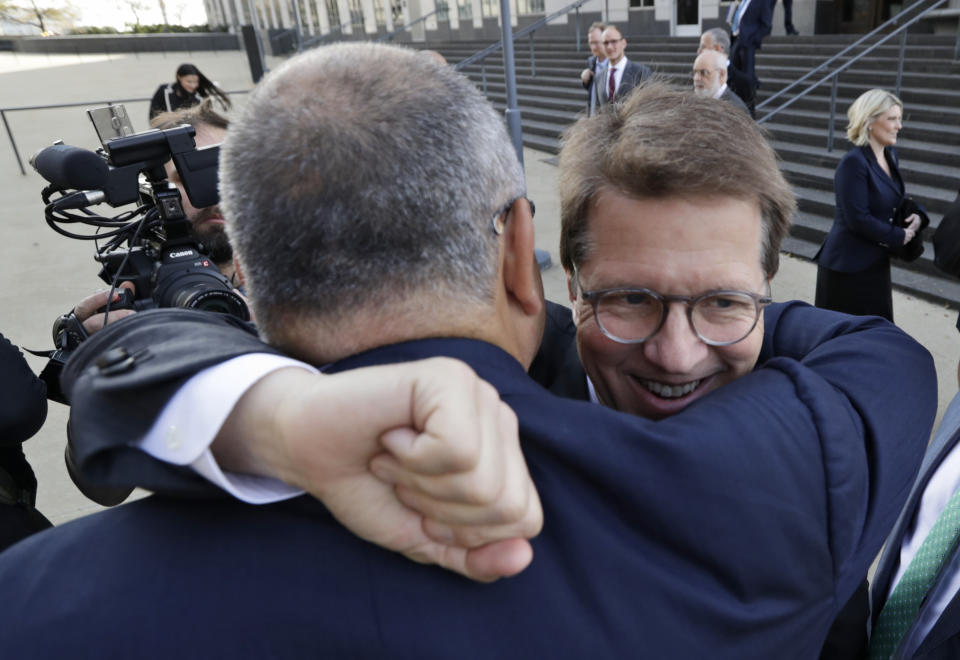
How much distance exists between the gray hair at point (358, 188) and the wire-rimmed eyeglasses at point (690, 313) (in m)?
0.59

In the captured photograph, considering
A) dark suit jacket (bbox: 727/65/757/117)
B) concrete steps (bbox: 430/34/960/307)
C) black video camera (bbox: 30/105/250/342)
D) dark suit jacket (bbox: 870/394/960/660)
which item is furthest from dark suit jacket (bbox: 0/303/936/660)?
dark suit jacket (bbox: 727/65/757/117)

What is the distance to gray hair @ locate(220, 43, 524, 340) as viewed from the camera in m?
0.76

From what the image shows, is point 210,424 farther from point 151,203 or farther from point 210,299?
point 151,203

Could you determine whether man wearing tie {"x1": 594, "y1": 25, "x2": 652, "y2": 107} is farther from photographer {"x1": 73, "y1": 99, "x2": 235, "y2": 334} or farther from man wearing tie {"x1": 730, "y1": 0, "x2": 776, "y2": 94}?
photographer {"x1": 73, "y1": 99, "x2": 235, "y2": 334}

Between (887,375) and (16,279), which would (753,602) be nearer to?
(887,375)

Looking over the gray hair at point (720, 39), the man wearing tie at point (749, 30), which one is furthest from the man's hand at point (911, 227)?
the man wearing tie at point (749, 30)

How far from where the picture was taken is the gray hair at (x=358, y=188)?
2.50 feet

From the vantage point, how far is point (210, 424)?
0.72 metres

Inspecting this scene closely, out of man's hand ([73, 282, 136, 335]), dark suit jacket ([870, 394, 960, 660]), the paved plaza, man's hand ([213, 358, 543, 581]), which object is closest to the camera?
man's hand ([213, 358, 543, 581])

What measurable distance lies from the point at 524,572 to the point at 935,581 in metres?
0.81

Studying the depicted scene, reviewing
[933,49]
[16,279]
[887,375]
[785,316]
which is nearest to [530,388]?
[887,375]

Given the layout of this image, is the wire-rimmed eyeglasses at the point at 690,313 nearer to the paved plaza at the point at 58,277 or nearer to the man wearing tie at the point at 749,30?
the paved plaza at the point at 58,277

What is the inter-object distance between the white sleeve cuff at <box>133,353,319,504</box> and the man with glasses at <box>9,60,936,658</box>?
14 mm

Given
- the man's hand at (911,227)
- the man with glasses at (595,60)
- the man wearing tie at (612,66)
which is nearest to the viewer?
the man's hand at (911,227)
